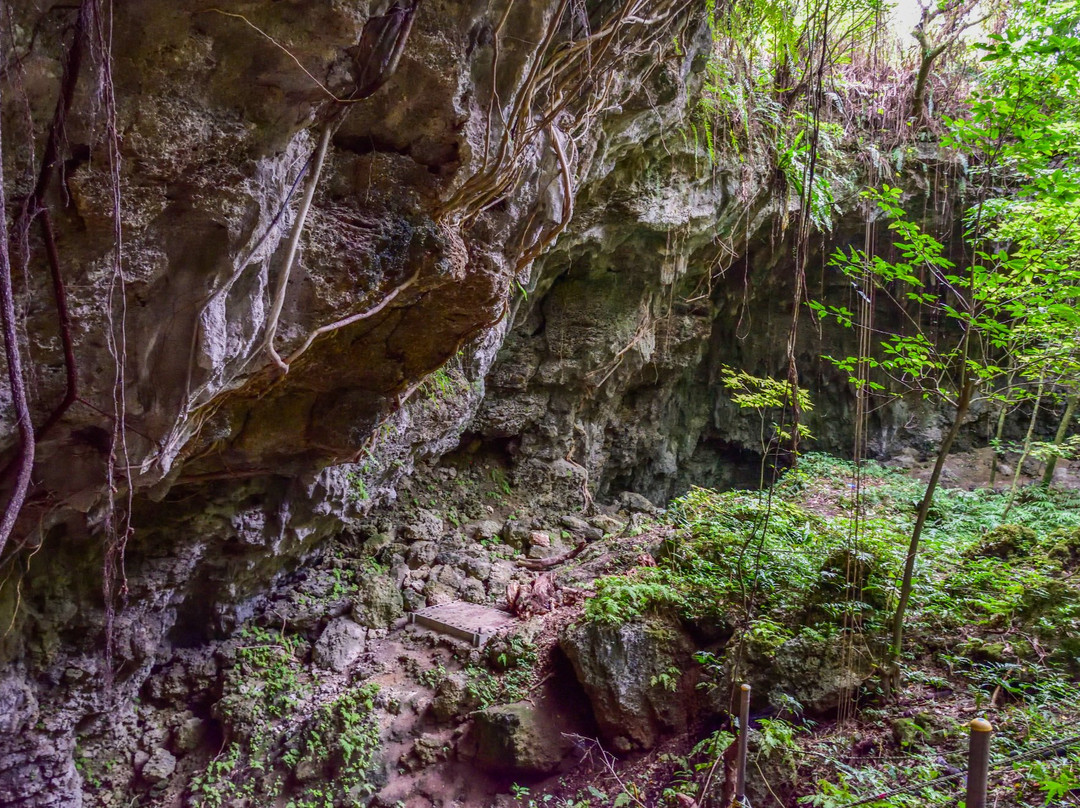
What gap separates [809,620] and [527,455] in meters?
5.49

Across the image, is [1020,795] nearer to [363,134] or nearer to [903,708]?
[903,708]

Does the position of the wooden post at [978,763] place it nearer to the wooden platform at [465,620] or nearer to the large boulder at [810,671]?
the large boulder at [810,671]

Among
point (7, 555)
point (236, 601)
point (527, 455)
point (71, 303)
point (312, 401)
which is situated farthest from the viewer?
point (527, 455)

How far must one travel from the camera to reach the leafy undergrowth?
3064 millimetres

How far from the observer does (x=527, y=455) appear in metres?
→ 9.35

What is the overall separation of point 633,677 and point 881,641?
1.78 meters

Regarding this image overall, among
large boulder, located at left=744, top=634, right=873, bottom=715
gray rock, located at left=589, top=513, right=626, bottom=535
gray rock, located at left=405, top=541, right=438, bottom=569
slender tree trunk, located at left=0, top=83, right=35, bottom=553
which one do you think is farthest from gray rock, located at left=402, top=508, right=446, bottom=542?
slender tree trunk, located at left=0, top=83, right=35, bottom=553

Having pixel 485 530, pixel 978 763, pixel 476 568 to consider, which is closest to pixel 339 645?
pixel 476 568

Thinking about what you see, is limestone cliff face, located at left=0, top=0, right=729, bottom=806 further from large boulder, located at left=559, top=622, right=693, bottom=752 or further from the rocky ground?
large boulder, located at left=559, top=622, right=693, bottom=752

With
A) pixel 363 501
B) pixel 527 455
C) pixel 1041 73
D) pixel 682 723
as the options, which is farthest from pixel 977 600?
pixel 527 455

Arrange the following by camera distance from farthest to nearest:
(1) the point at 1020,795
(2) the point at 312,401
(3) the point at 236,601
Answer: (3) the point at 236,601
(2) the point at 312,401
(1) the point at 1020,795

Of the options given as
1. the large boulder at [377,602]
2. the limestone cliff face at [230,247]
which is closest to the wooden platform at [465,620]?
the large boulder at [377,602]

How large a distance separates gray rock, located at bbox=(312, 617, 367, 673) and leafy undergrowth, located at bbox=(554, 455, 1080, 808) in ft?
8.29

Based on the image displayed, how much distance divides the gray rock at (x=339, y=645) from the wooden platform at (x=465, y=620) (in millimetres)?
574
